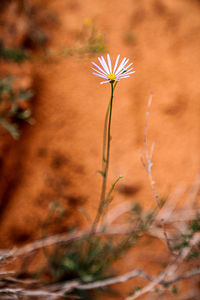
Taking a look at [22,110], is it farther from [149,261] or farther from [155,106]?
[149,261]

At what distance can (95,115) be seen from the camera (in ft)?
6.97

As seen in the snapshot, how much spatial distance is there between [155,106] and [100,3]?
144 cm

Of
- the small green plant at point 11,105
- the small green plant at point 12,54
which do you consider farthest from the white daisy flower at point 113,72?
the small green plant at point 12,54

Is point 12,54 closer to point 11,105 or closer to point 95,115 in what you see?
point 11,105

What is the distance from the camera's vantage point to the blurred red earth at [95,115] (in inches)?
69.0

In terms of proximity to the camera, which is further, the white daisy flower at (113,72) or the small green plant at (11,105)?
the small green plant at (11,105)

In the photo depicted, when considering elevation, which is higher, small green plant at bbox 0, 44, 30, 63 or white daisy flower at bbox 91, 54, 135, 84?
small green plant at bbox 0, 44, 30, 63

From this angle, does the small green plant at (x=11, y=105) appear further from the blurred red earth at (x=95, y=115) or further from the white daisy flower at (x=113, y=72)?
the white daisy flower at (x=113, y=72)

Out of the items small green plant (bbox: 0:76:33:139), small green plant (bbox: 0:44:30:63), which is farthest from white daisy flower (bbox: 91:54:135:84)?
small green plant (bbox: 0:44:30:63)

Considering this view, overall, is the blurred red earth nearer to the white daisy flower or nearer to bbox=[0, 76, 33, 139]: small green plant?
bbox=[0, 76, 33, 139]: small green plant

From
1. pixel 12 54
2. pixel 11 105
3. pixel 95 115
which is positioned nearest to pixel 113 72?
pixel 12 54

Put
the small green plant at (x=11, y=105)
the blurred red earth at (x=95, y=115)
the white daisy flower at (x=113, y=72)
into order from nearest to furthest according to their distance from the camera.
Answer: the white daisy flower at (x=113, y=72) → the small green plant at (x=11, y=105) → the blurred red earth at (x=95, y=115)

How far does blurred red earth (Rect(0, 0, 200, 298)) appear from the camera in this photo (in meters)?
1.75

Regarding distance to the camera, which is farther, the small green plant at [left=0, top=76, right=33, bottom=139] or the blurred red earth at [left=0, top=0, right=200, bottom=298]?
the blurred red earth at [left=0, top=0, right=200, bottom=298]
